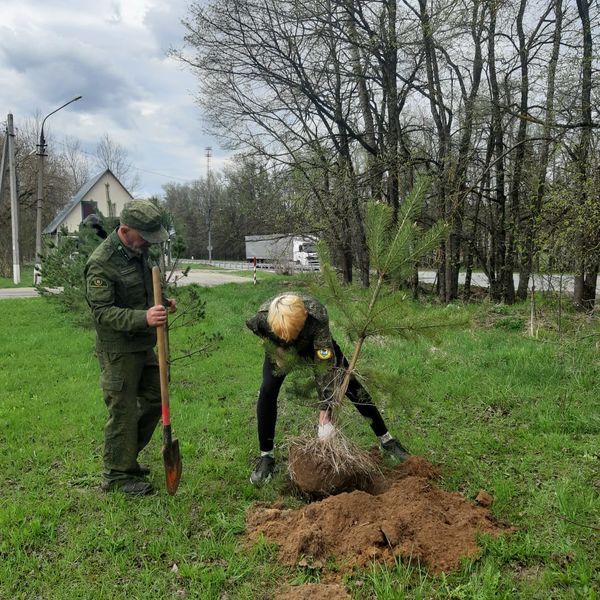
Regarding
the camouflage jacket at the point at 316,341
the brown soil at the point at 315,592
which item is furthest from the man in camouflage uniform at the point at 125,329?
the brown soil at the point at 315,592

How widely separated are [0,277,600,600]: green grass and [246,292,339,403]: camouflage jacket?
0.91 feet

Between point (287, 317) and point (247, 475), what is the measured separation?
4.19 ft

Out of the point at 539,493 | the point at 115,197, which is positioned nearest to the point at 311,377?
the point at 539,493

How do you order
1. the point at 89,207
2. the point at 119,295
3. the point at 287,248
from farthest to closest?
the point at 287,248, the point at 89,207, the point at 119,295

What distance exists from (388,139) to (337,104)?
1.45 m

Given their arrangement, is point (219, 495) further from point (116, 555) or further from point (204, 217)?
point (204, 217)

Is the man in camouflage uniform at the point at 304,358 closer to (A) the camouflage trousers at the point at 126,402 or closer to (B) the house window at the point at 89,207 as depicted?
(A) the camouflage trousers at the point at 126,402

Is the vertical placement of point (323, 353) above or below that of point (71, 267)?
below

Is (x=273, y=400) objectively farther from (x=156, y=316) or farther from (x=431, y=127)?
(x=431, y=127)

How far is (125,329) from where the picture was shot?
9.82ft

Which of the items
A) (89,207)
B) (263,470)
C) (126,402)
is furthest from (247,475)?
(89,207)

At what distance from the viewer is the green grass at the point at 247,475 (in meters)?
2.39

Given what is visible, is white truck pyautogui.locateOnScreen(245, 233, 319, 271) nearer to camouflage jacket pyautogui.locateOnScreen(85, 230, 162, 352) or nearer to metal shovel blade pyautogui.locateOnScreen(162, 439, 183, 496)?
camouflage jacket pyautogui.locateOnScreen(85, 230, 162, 352)

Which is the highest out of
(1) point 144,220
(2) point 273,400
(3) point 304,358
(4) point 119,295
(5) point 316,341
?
(1) point 144,220
